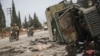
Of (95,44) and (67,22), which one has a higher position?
(67,22)

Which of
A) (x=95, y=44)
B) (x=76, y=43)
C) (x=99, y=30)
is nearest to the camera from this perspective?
(x=99, y=30)

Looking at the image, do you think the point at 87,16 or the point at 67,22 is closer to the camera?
the point at 87,16

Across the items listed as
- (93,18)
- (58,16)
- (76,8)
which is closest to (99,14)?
(93,18)

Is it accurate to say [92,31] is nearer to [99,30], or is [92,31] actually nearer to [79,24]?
[99,30]

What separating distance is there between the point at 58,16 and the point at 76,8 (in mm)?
827

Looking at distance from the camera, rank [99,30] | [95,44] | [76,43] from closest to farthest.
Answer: [99,30] < [95,44] < [76,43]

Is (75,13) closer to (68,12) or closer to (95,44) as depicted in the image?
(68,12)

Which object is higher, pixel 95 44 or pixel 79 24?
pixel 79 24

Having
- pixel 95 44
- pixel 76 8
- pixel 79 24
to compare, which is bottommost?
pixel 95 44

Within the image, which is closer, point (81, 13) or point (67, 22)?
point (81, 13)

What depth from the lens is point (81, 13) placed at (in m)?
9.73

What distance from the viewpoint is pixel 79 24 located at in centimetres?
1035

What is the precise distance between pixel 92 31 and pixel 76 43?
1739mm

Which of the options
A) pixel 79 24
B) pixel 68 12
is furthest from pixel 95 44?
pixel 68 12
